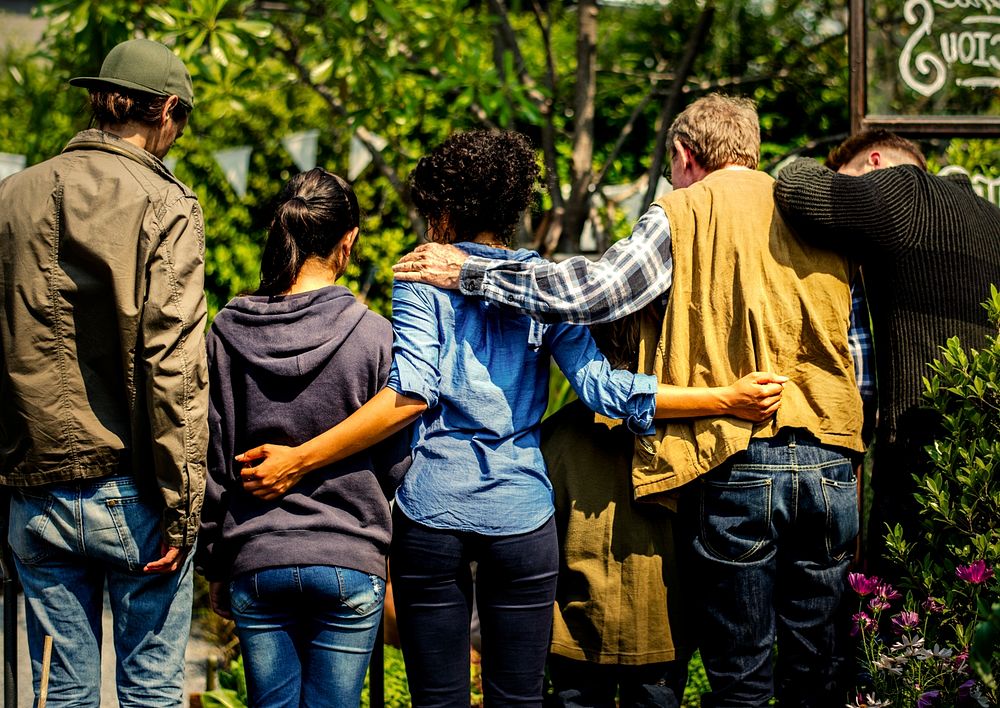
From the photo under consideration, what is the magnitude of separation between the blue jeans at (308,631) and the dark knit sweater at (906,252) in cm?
138

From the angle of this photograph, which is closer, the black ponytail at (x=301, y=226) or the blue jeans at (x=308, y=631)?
the blue jeans at (x=308, y=631)

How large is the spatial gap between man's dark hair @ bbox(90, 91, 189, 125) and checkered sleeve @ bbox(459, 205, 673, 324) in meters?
0.82

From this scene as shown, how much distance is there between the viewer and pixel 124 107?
244 cm

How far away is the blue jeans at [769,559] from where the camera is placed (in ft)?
8.27

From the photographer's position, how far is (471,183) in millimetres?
2543

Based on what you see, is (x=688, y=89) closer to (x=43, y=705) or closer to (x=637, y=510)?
(x=637, y=510)

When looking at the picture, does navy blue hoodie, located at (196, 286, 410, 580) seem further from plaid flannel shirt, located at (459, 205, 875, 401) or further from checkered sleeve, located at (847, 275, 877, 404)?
checkered sleeve, located at (847, 275, 877, 404)

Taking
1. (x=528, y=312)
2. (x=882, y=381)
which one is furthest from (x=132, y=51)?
(x=882, y=381)

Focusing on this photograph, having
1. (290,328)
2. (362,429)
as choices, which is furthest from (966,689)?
(290,328)

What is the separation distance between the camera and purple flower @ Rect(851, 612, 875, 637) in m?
2.63

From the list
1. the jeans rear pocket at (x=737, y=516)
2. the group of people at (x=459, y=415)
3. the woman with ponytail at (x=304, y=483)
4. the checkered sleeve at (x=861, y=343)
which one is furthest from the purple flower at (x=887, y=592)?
the woman with ponytail at (x=304, y=483)

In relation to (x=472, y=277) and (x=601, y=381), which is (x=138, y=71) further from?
(x=601, y=381)

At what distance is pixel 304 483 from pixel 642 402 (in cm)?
83

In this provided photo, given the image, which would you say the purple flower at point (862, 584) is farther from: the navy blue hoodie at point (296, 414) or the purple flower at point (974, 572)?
the navy blue hoodie at point (296, 414)
